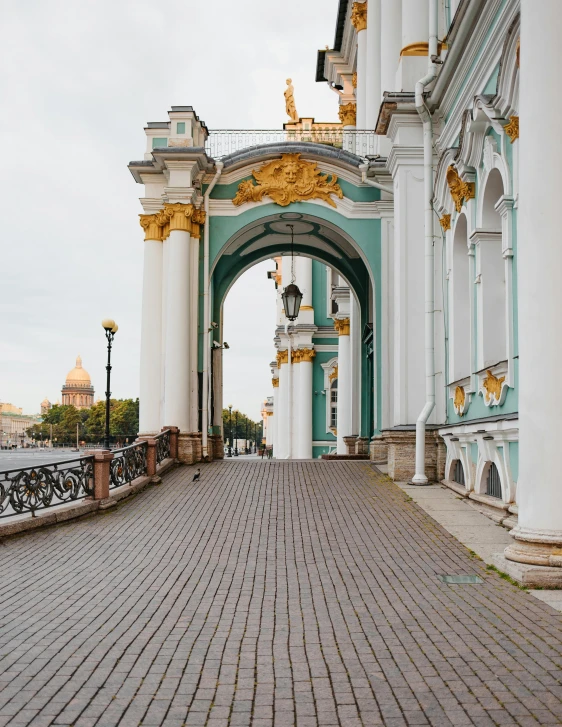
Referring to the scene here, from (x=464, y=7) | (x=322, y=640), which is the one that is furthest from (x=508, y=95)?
(x=322, y=640)

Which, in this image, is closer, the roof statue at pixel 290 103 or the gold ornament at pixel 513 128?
the gold ornament at pixel 513 128

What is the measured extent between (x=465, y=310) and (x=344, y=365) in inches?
597

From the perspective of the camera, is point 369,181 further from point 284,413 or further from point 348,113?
point 284,413

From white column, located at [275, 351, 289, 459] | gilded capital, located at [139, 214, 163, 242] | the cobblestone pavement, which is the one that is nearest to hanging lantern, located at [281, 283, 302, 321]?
gilded capital, located at [139, 214, 163, 242]

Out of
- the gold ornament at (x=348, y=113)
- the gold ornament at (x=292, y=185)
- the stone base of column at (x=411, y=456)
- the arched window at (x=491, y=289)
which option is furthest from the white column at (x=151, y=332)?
the gold ornament at (x=348, y=113)

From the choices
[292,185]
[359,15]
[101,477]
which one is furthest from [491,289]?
[359,15]

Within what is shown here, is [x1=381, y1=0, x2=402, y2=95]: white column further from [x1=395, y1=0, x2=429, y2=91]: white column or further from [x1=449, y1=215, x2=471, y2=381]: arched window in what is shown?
[x1=449, y1=215, x2=471, y2=381]: arched window

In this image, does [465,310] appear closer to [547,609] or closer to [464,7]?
[464,7]

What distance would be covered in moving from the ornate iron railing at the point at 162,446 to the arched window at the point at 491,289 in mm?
Result: 7219

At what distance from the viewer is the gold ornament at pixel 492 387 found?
1266 centimetres

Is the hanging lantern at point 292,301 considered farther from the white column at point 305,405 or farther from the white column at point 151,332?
the white column at point 305,405

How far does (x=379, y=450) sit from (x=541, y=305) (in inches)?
479

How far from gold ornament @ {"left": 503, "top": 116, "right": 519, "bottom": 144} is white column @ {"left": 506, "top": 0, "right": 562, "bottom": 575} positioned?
2706 mm

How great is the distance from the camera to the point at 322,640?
6582 millimetres
